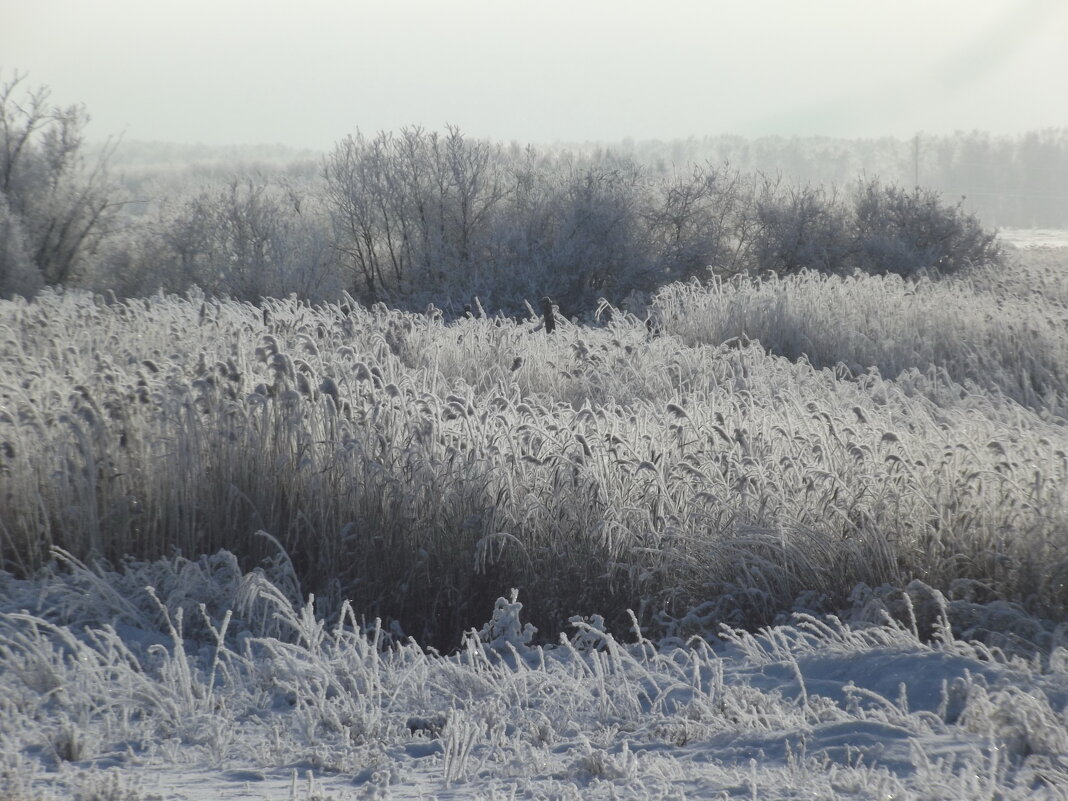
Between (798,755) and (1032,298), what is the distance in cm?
1295

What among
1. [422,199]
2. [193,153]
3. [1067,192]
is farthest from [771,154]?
[422,199]

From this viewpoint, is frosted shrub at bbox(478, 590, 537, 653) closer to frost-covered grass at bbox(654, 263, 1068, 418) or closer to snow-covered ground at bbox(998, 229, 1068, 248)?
frost-covered grass at bbox(654, 263, 1068, 418)

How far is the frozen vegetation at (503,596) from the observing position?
7.99ft

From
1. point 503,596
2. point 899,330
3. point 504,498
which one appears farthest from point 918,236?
point 503,596

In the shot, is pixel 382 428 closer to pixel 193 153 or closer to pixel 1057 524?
pixel 1057 524

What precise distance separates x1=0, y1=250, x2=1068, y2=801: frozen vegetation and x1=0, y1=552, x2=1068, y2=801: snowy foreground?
12mm

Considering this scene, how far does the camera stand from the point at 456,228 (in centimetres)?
2186

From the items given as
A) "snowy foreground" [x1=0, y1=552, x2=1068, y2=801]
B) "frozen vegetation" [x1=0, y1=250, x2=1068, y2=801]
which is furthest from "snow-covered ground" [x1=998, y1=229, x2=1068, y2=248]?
"snowy foreground" [x1=0, y1=552, x2=1068, y2=801]

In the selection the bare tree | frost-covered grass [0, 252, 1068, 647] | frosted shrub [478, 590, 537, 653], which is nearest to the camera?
frosted shrub [478, 590, 537, 653]

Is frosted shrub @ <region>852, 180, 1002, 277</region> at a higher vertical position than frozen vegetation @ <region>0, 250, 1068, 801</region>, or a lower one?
higher

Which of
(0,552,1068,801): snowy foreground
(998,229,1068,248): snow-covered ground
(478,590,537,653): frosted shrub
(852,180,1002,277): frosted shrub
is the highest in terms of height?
(852,180,1002,277): frosted shrub

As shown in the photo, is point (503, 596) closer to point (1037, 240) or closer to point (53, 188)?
point (53, 188)

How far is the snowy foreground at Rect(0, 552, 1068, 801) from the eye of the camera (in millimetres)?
2275

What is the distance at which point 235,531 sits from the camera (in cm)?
434
